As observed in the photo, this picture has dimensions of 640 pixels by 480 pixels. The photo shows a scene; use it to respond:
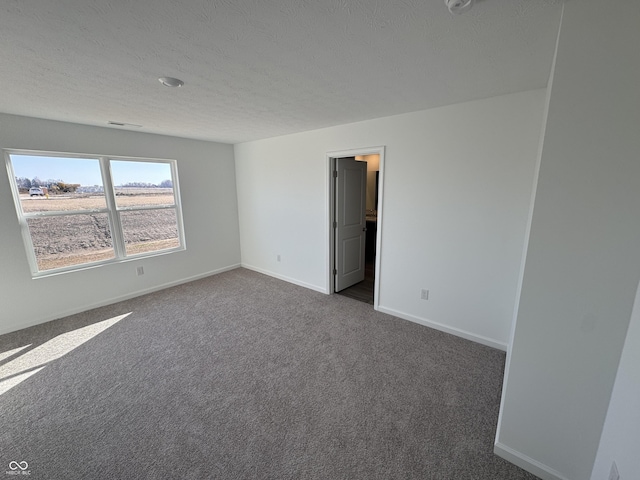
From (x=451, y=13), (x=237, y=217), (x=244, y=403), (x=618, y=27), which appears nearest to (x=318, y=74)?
(x=451, y=13)

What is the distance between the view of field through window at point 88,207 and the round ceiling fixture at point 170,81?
2383 mm

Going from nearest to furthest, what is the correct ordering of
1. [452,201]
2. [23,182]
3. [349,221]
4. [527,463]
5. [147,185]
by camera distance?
1. [527,463]
2. [452,201]
3. [23,182]
4. [147,185]
5. [349,221]

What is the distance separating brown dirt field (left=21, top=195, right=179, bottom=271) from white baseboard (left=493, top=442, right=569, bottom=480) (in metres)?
4.67

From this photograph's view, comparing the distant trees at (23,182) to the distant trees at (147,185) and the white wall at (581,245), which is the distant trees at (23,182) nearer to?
the distant trees at (147,185)

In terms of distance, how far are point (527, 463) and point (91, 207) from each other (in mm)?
5032

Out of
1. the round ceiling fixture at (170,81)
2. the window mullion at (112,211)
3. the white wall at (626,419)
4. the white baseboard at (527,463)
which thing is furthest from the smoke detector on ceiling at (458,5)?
the window mullion at (112,211)

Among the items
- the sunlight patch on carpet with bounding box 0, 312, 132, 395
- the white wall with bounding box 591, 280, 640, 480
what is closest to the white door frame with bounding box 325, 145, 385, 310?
the white wall with bounding box 591, 280, 640, 480

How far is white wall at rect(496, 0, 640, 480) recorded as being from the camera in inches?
41.2

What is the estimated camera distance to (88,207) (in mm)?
3363

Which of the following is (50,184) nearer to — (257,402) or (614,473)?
(257,402)

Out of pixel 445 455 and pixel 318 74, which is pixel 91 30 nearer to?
pixel 318 74

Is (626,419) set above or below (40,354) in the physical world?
above

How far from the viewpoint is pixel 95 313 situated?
10.8ft
